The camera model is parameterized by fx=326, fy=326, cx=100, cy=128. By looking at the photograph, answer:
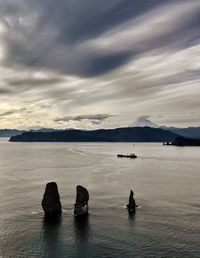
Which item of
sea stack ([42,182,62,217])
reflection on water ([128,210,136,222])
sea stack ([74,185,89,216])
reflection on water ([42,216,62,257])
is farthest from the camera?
sea stack ([42,182,62,217])

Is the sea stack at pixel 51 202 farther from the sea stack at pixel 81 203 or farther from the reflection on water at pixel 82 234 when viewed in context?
the reflection on water at pixel 82 234

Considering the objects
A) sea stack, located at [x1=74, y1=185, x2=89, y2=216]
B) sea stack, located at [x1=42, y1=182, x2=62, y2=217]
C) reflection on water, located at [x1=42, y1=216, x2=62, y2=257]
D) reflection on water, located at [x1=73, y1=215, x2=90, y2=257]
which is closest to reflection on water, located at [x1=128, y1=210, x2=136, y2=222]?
reflection on water, located at [x1=73, y1=215, x2=90, y2=257]

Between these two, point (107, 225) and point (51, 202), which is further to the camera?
point (51, 202)

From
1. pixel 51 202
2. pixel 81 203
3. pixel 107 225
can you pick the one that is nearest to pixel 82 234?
pixel 107 225

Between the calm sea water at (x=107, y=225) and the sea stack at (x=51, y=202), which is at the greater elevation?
the sea stack at (x=51, y=202)

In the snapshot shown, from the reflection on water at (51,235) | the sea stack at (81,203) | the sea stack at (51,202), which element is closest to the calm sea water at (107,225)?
the reflection on water at (51,235)

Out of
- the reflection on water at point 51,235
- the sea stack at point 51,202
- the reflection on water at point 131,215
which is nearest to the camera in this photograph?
the reflection on water at point 51,235

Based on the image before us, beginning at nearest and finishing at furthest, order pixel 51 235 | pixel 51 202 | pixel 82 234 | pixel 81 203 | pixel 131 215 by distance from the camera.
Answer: pixel 51 235
pixel 82 234
pixel 131 215
pixel 81 203
pixel 51 202

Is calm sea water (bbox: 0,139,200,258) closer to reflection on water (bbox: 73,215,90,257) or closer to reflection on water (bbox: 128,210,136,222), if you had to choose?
reflection on water (bbox: 73,215,90,257)

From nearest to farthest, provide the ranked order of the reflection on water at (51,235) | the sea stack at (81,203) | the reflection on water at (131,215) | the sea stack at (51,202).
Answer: the reflection on water at (51,235) → the reflection on water at (131,215) → the sea stack at (81,203) → the sea stack at (51,202)

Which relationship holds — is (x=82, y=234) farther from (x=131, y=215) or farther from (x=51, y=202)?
(x=51, y=202)

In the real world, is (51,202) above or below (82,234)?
above

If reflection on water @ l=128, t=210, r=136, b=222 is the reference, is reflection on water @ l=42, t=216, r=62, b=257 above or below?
below

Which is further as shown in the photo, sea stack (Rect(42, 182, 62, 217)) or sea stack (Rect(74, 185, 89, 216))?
sea stack (Rect(42, 182, 62, 217))
